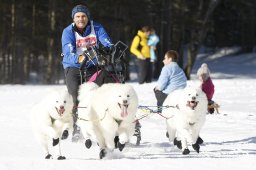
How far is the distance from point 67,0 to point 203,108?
77.0ft

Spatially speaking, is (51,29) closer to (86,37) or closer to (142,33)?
(142,33)

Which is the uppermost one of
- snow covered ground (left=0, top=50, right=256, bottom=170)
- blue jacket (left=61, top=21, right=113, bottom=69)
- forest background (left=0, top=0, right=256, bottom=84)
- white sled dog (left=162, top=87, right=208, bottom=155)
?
forest background (left=0, top=0, right=256, bottom=84)

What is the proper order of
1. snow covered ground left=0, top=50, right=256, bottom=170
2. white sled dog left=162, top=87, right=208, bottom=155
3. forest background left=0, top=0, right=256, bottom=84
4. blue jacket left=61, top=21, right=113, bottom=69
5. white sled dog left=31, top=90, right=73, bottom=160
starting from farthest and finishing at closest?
forest background left=0, top=0, right=256, bottom=84
blue jacket left=61, top=21, right=113, bottom=69
white sled dog left=162, top=87, right=208, bottom=155
white sled dog left=31, top=90, right=73, bottom=160
snow covered ground left=0, top=50, right=256, bottom=170

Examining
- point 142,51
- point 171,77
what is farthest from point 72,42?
point 142,51

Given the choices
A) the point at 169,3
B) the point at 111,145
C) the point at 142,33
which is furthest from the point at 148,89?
the point at 169,3

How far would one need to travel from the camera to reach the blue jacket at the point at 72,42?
8680 mm

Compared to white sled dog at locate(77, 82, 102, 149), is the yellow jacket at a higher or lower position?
higher

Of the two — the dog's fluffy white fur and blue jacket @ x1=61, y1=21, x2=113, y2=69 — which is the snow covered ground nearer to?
the dog's fluffy white fur

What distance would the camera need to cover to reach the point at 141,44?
800 inches

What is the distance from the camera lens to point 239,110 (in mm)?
14188

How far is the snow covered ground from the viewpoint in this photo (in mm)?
7168

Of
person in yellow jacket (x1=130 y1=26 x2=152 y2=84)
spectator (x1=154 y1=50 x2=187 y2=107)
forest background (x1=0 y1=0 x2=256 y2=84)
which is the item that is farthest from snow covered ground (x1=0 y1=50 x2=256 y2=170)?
forest background (x1=0 y1=0 x2=256 y2=84)

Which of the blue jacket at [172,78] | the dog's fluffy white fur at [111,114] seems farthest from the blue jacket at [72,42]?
the blue jacket at [172,78]

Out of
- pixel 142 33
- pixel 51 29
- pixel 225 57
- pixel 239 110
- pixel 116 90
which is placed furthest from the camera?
pixel 225 57
